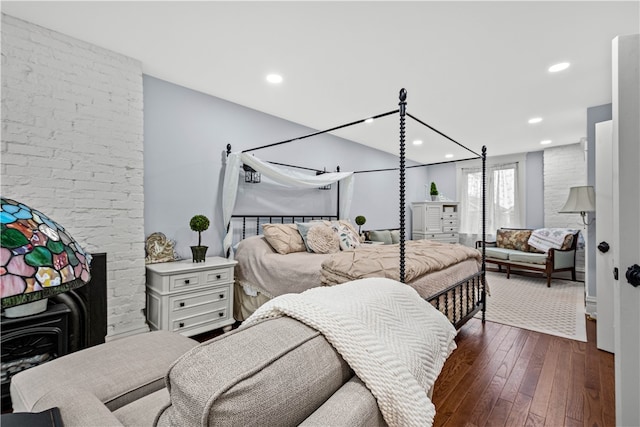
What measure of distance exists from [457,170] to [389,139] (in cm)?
275

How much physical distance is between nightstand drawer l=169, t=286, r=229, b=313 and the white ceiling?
6.71ft

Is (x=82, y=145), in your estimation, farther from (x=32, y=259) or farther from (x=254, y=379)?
(x=254, y=379)

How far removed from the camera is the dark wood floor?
1763 millimetres

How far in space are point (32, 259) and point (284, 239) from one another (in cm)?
278

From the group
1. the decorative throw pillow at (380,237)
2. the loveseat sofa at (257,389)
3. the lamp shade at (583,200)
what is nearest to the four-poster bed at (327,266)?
the lamp shade at (583,200)

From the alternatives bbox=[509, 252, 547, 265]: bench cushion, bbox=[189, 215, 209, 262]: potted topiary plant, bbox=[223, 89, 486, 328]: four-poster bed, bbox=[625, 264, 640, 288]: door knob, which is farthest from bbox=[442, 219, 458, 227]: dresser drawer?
bbox=[625, 264, 640, 288]: door knob

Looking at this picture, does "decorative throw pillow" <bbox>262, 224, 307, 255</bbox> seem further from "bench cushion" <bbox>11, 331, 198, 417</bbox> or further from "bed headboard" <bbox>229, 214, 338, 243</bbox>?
"bench cushion" <bbox>11, 331, 198, 417</bbox>

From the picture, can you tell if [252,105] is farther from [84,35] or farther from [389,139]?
[389,139]

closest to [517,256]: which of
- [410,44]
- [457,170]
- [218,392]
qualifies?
[457,170]

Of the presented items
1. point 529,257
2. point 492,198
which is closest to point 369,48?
point 529,257

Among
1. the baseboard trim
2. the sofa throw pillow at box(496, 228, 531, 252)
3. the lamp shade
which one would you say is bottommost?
the baseboard trim

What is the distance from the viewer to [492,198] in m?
6.52

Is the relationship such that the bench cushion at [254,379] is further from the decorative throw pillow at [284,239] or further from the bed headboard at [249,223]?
the bed headboard at [249,223]

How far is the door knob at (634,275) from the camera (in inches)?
46.2
